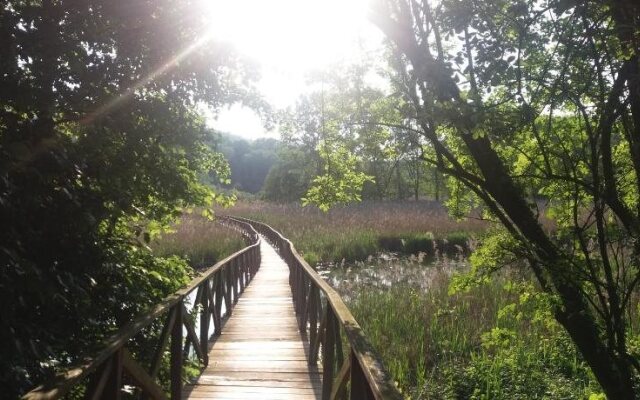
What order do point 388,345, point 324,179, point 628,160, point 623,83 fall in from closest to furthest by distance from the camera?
point 623,83 → point 628,160 → point 324,179 → point 388,345

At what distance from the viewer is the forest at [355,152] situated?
308 centimetres

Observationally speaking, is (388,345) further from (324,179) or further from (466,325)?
(324,179)

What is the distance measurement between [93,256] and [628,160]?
3.99m

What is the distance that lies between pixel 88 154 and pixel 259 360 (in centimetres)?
350

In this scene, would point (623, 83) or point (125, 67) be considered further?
point (125, 67)

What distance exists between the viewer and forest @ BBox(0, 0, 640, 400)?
308 centimetres

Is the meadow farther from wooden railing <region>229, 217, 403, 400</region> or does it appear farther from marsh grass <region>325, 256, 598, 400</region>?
wooden railing <region>229, 217, 403, 400</region>

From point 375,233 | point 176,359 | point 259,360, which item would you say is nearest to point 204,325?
point 259,360

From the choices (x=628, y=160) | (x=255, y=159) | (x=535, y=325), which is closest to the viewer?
(x=628, y=160)

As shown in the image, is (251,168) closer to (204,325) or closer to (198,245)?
(198,245)

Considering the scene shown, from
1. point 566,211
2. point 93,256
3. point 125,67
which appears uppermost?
point 125,67

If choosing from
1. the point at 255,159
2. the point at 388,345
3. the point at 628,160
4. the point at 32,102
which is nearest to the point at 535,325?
the point at 388,345

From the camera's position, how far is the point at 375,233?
61.2 feet

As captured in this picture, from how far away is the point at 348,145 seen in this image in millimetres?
5113
